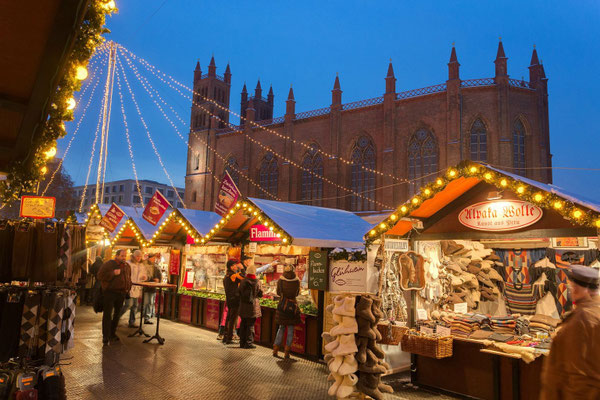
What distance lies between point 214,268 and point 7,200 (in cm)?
704

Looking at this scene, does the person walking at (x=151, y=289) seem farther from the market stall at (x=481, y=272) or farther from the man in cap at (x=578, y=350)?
the man in cap at (x=578, y=350)

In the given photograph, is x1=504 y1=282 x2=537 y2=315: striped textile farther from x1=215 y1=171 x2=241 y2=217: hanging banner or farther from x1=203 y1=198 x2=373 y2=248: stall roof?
x1=215 y1=171 x2=241 y2=217: hanging banner

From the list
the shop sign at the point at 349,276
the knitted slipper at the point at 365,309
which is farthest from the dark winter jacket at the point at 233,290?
the knitted slipper at the point at 365,309

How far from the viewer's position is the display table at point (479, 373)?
527 cm

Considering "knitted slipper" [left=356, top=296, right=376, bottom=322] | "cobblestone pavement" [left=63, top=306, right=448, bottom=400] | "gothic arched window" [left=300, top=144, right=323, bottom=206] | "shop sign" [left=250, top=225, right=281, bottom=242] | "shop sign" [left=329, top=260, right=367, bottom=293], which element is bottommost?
"cobblestone pavement" [left=63, top=306, right=448, bottom=400]

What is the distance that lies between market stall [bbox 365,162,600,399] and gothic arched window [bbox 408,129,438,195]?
21432mm

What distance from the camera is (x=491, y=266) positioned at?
7.09 m

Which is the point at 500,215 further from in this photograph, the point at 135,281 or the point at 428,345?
the point at 135,281

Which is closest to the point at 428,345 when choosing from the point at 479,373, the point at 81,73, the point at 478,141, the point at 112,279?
the point at 479,373

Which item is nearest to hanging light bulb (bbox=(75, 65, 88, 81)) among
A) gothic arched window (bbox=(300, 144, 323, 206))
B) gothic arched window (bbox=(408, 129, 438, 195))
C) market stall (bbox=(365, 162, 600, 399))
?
market stall (bbox=(365, 162, 600, 399))

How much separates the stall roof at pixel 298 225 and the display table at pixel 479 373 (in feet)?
8.73

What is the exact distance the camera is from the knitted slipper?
5254mm

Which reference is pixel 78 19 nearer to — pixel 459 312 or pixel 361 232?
pixel 459 312

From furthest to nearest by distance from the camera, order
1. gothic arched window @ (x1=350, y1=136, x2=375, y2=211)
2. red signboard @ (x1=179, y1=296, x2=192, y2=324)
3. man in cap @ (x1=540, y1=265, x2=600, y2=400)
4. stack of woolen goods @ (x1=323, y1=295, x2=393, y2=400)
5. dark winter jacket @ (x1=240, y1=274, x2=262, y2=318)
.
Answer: gothic arched window @ (x1=350, y1=136, x2=375, y2=211) → red signboard @ (x1=179, y1=296, x2=192, y2=324) → dark winter jacket @ (x1=240, y1=274, x2=262, y2=318) → stack of woolen goods @ (x1=323, y1=295, x2=393, y2=400) → man in cap @ (x1=540, y1=265, x2=600, y2=400)
